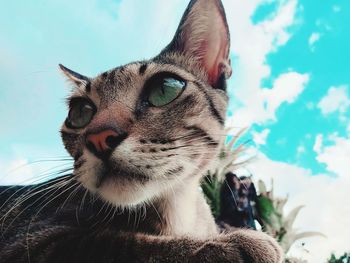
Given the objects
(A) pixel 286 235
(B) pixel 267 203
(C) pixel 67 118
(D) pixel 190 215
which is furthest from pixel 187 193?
(A) pixel 286 235

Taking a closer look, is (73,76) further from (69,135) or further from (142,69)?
(142,69)

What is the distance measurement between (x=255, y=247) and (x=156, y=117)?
60 cm

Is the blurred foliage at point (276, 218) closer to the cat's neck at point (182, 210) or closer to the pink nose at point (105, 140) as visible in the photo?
the cat's neck at point (182, 210)

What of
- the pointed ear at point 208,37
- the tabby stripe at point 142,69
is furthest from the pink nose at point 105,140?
the pointed ear at point 208,37

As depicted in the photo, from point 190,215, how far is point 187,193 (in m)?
0.11

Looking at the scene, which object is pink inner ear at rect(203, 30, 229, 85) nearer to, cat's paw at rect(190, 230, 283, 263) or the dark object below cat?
the dark object below cat

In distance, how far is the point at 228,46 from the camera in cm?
209

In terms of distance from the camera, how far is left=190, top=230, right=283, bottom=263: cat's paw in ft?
4.64

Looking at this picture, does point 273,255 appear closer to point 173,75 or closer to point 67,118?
point 173,75

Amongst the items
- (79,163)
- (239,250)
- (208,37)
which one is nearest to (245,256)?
(239,250)

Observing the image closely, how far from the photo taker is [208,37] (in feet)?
7.10

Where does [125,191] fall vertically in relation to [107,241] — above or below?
above

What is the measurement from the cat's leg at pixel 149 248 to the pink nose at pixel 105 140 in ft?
0.97

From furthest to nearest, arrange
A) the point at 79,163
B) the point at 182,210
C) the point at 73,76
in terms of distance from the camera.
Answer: the point at 73,76 → the point at 182,210 → the point at 79,163
